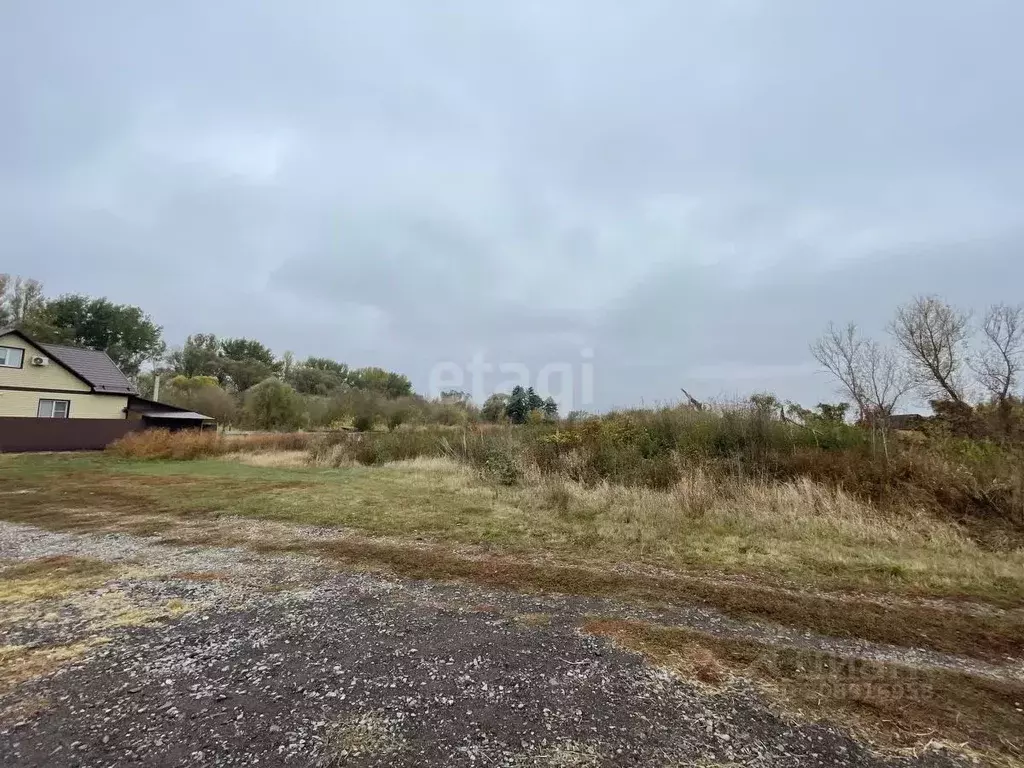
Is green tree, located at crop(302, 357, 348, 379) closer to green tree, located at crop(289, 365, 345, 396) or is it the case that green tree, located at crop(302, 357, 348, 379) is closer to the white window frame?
green tree, located at crop(289, 365, 345, 396)

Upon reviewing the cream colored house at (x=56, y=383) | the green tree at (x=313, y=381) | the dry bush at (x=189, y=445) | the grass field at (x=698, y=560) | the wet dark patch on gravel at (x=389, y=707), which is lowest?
the wet dark patch on gravel at (x=389, y=707)

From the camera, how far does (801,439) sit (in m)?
10.6

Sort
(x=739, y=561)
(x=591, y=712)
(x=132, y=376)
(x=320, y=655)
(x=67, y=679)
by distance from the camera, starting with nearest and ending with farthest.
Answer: (x=591, y=712) → (x=67, y=679) → (x=320, y=655) → (x=739, y=561) → (x=132, y=376)

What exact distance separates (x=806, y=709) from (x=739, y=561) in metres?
3.24

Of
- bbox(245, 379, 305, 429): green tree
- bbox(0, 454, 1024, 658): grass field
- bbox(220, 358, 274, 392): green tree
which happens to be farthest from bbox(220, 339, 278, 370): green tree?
bbox(0, 454, 1024, 658): grass field

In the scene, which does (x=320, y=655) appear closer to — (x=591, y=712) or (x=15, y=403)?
(x=591, y=712)

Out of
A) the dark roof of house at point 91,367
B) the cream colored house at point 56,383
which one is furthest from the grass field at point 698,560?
the dark roof of house at point 91,367

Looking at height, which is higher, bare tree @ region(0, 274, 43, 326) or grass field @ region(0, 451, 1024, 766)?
bare tree @ region(0, 274, 43, 326)

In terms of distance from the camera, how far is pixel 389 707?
2693 millimetres

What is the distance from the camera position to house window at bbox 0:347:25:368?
2283 centimetres

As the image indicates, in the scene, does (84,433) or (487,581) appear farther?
(84,433)

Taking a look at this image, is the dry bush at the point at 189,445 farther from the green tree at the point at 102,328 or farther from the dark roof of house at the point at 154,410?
the green tree at the point at 102,328

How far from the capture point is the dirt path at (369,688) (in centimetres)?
234

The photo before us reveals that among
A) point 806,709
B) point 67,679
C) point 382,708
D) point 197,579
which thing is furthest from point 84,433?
point 806,709
